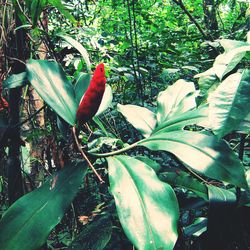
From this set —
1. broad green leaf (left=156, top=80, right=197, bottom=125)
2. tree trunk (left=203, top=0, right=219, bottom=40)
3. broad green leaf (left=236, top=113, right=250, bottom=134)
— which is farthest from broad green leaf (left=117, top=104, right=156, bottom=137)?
tree trunk (left=203, top=0, right=219, bottom=40)

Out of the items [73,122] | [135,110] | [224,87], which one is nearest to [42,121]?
[135,110]

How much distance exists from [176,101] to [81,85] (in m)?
0.24

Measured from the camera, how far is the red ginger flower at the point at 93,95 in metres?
0.48

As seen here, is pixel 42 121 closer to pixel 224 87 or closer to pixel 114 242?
pixel 114 242

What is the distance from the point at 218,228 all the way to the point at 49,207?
29cm

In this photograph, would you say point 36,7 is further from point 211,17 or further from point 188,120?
point 211,17

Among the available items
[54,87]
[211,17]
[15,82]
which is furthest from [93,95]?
[211,17]

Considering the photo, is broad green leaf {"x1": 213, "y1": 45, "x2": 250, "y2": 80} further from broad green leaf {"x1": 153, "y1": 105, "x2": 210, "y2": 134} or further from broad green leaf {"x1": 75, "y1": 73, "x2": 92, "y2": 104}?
broad green leaf {"x1": 75, "y1": 73, "x2": 92, "y2": 104}

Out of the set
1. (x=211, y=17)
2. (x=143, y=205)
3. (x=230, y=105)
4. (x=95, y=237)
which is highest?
(x=211, y=17)

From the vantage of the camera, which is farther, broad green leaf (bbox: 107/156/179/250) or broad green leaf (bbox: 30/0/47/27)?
broad green leaf (bbox: 30/0/47/27)

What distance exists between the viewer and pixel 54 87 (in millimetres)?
579

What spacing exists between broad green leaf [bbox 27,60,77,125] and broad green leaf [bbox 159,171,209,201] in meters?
0.24

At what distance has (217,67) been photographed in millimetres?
519

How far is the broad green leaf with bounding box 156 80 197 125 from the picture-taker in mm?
679
